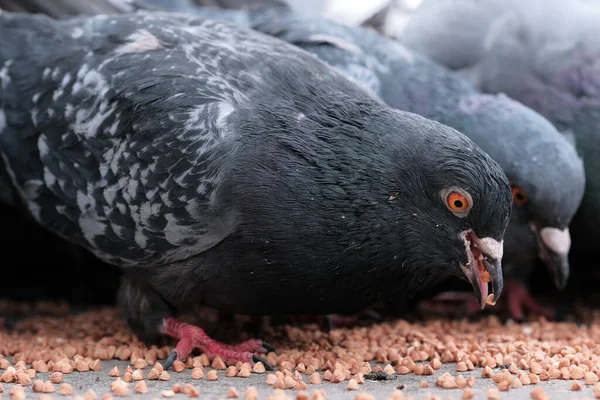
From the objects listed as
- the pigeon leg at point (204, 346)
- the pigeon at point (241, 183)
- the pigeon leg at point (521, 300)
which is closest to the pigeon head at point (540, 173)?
the pigeon leg at point (521, 300)

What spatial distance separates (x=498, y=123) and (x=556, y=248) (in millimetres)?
895

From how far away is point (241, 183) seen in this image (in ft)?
12.8

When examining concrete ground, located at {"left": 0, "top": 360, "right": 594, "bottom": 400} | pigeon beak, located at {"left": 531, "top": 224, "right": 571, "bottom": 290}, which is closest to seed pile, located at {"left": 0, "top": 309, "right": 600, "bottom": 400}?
concrete ground, located at {"left": 0, "top": 360, "right": 594, "bottom": 400}

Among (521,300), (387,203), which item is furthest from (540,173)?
(387,203)

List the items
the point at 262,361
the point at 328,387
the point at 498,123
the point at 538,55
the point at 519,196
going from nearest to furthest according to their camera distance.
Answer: the point at 328,387 → the point at 262,361 → the point at 519,196 → the point at 498,123 → the point at 538,55

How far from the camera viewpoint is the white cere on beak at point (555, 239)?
17.1 ft

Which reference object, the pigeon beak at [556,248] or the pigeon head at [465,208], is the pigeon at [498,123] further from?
the pigeon head at [465,208]

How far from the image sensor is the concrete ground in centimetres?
356

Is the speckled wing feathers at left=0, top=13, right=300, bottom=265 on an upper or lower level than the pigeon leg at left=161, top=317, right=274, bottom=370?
upper

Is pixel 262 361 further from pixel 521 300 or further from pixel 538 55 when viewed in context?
pixel 538 55

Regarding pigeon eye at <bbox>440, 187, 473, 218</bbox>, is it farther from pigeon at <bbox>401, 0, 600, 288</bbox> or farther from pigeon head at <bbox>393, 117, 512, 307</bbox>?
pigeon at <bbox>401, 0, 600, 288</bbox>

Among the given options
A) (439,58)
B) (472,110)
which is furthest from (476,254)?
(439,58)

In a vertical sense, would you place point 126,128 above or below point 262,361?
above

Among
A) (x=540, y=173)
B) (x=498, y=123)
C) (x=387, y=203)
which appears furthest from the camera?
(x=498, y=123)
